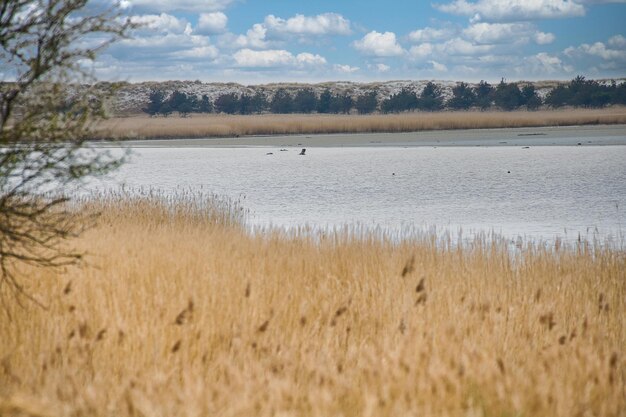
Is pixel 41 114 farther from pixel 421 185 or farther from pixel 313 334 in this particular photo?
pixel 421 185

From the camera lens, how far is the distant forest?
109812 mm

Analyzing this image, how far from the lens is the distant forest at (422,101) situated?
110 metres

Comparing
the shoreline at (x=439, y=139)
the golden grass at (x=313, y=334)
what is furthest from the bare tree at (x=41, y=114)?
the shoreline at (x=439, y=139)

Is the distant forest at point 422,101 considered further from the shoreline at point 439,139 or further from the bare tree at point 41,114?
the bare tree at point 41,114

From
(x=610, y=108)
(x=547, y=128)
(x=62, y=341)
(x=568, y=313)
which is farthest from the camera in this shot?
(x=610, y=108)

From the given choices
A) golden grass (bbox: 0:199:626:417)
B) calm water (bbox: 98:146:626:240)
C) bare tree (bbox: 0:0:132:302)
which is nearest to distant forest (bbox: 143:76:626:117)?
calm water (bbox: 98:146:626:240)

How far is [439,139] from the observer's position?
203 ft

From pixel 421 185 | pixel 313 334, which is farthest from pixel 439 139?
pixel 313 334

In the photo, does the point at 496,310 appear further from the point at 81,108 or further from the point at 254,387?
the point at 81,108

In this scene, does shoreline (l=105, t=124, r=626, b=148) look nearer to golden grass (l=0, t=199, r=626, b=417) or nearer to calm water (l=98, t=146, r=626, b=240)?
calm water (l=98, t=146, r=626, b=240)

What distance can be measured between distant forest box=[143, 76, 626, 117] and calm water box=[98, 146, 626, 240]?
62.3m

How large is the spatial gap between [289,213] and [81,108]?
14686 millimetres

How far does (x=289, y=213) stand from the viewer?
23219 millimetres

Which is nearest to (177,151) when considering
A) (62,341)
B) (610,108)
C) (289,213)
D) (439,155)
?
(439,155)
